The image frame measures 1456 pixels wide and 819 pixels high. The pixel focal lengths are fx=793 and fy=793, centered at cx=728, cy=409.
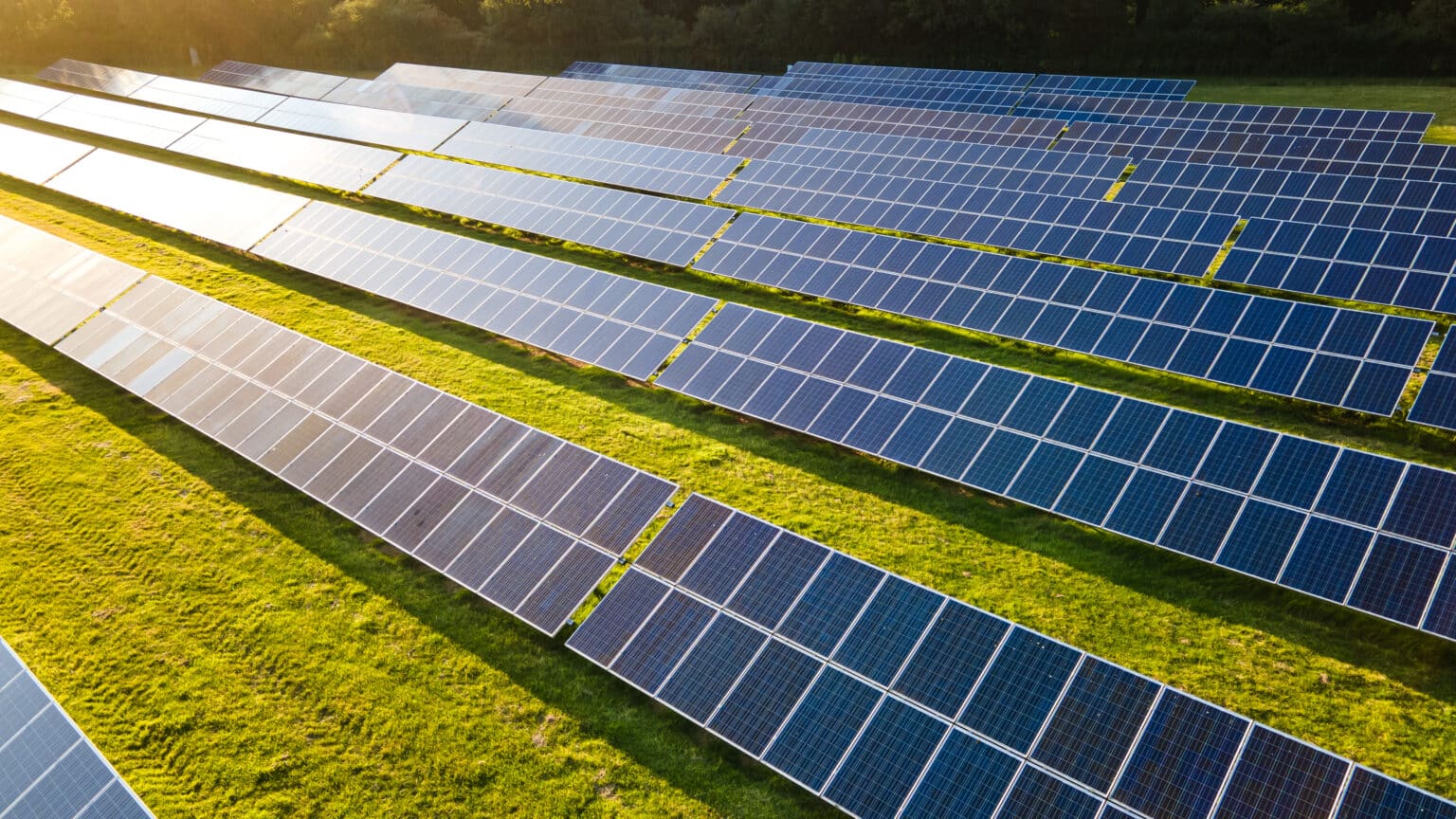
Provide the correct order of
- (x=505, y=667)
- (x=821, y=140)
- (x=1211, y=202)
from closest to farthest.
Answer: (x=505, y=667) < (x=1211, y=202) < (x=821, y=140)

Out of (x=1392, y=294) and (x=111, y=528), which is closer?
(x=111, y=528)

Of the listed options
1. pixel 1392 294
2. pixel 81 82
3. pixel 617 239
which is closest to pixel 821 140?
pixel 617 239

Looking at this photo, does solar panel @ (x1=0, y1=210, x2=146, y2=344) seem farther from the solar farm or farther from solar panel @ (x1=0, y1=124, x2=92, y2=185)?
solar panel @ (x1=0, y1=124, x2=92, y2=185)

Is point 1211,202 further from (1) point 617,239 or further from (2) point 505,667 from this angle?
(2) point 505,667

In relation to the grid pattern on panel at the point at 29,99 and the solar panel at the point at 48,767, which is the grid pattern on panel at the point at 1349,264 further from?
the grid pattern on panel at the point at 29,99

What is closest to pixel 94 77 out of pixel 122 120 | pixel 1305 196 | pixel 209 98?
pixel 209 98

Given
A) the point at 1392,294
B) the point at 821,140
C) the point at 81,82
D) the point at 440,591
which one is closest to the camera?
the point at 440,591

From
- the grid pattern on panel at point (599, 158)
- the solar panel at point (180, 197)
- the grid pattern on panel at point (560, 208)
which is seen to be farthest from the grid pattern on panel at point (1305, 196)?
the solar panel at point (180, 197)
